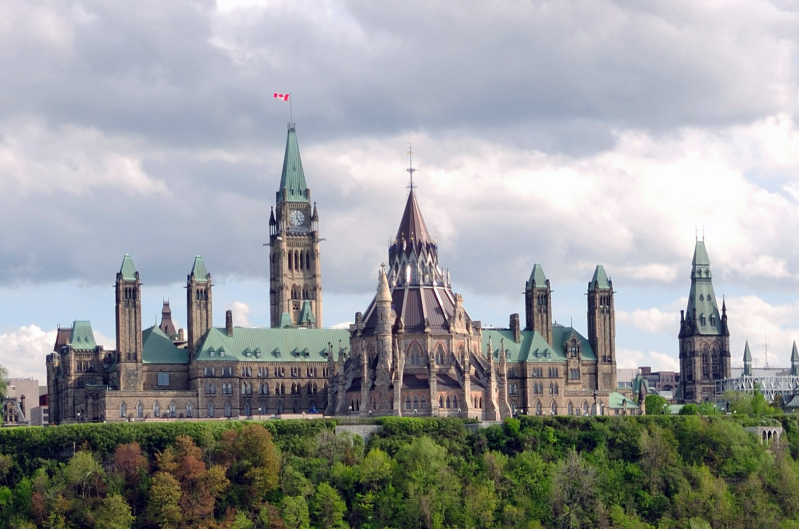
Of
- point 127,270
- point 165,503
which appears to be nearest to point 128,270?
point 127,270

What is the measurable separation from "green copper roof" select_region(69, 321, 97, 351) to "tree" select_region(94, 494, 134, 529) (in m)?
49.7

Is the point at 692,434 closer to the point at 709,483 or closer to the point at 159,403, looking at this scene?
the point at 709,483

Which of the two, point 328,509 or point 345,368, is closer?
point 328,509

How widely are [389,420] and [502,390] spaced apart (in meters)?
22.2

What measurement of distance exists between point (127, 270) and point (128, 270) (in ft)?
0.50

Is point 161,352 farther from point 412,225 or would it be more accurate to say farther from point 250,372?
point 412,225

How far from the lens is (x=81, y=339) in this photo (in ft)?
653

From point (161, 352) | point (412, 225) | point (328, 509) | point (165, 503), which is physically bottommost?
point (328, 509)

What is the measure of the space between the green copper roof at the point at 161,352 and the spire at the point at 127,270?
276 inches

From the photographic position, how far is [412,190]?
631 feet

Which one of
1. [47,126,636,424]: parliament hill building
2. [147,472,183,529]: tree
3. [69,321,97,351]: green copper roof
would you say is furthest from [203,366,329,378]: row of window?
[147,472,183,529]: tree

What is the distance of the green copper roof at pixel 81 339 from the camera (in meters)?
198

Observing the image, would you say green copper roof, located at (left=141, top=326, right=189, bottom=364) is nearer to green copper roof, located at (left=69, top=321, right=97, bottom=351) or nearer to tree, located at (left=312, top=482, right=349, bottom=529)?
green copper roof, located at (left=69, top=321, right=97, bottom=351)

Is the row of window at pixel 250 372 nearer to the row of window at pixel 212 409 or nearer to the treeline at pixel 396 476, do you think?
the row of window at pixel 212 409
